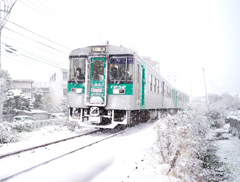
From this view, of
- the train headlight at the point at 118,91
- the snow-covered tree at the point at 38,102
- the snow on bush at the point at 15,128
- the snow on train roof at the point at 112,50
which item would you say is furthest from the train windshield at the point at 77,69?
the snow-covered tree at the point at 38,102

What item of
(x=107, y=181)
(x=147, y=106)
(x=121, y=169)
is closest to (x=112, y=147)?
(x=121, y=169)

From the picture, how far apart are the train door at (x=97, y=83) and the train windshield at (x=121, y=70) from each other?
0.29 m

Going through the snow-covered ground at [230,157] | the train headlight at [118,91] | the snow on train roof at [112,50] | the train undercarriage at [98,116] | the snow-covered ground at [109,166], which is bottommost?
the snow-covered ground at [230,157]

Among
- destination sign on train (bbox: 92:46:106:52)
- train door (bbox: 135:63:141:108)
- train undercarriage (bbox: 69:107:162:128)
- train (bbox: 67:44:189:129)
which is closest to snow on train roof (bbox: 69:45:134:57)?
train (bbox: 67:44:189:129)

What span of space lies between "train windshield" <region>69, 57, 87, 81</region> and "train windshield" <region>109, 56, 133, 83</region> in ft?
3.71

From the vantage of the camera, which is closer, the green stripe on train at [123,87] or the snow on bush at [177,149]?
the snow on bush at [177,149]

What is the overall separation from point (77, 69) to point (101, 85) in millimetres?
1210

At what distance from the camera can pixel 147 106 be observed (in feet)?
34.2

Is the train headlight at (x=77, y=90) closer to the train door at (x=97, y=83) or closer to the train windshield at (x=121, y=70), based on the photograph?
the train door at (x=97, y=83)

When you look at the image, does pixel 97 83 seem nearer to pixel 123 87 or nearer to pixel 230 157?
pixel 123 87

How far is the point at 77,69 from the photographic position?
832cm

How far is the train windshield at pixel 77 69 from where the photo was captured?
8.23 meters

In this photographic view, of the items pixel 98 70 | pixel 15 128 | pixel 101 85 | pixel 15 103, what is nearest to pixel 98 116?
pixel 101 85

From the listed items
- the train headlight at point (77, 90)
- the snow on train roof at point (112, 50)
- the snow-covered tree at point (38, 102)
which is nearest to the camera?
the snow on train roof at point (112, 50)
